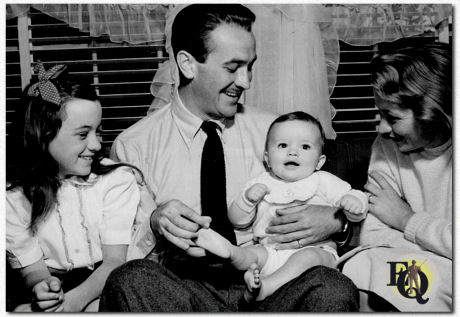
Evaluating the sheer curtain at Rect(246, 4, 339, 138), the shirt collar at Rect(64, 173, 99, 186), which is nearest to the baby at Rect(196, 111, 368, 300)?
the sheer curtain at Rect(246, 4, 339, 138)

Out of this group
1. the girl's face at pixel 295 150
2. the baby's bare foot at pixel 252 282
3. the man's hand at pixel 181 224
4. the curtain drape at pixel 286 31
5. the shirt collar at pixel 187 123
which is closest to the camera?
the baby's bare foot at pixel 252 282

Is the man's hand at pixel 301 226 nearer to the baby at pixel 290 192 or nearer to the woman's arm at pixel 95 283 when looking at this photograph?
the baby at pixel 290 192

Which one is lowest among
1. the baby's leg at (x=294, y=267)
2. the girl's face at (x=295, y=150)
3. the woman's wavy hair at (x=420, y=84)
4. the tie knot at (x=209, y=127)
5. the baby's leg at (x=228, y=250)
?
the baby's leg at (x=294, y=267)

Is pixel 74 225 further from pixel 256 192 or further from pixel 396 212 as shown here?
pixel 396 212

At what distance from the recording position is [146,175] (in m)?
1.86

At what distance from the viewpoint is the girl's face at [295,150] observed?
68.8 inches

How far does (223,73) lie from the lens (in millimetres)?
1822

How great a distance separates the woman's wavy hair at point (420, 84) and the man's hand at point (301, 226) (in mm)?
355

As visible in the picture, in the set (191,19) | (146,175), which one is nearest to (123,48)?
(191,19)

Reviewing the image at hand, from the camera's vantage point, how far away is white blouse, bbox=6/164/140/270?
5.67 feet

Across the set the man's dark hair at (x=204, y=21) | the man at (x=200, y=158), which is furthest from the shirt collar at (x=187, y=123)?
the man's dark hair at (x=204, y=21)

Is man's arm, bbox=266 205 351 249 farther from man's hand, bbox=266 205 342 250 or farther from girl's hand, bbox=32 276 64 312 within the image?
girl's hand, bbox=32 276 64 312

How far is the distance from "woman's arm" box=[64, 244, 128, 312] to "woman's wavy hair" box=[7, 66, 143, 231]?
202 millimetres

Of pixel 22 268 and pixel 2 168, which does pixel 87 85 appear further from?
pixel 22 268
